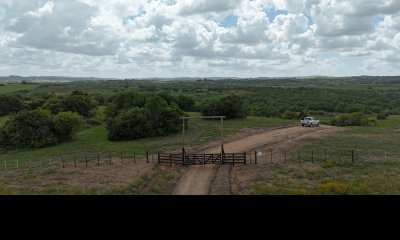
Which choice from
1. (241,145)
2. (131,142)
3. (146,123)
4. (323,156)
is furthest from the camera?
(146,123)

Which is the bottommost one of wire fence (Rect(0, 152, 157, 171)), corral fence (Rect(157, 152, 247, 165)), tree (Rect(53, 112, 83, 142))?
wire fence (Rect(0, 152, 157, 171))

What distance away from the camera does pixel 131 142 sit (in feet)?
143

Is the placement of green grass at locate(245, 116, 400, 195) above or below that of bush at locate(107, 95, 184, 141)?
below

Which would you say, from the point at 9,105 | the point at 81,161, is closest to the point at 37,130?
the point at 81,161

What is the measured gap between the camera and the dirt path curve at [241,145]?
2343 centimetres

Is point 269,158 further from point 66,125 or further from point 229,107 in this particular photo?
point 229,107

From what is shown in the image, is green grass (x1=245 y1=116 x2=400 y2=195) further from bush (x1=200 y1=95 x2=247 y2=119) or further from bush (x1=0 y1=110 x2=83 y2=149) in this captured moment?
bush (x1=0 y1=110 x2=83 y2=149)

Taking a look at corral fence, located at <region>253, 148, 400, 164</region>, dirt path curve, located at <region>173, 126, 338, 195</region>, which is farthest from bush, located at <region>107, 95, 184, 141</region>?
corral fence, located at <region>253, 148, 400, 164</region>

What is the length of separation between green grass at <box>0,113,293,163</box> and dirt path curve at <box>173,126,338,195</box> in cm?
360

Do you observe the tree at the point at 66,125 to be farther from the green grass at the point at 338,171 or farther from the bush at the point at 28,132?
the green grass at the point at 338,171

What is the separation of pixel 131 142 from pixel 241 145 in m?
12.8

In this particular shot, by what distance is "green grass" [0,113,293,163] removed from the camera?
38.9 metres
